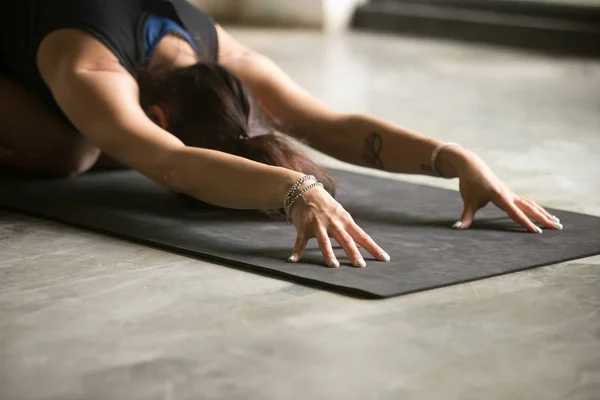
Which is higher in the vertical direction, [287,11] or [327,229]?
[287,11]

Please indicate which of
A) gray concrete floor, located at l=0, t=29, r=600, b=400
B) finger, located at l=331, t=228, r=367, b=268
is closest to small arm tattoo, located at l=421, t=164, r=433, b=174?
gray concrete floor, located at l=0, t=29, r=600, b=400

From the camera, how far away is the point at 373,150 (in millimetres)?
2736

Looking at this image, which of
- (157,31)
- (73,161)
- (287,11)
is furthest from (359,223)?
(287,11)

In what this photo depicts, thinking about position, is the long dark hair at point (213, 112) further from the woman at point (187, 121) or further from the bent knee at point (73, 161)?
the bent knee at point (73, 161)

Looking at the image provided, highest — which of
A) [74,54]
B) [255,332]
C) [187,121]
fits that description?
[74,54]

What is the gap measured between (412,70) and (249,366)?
4.38 metres

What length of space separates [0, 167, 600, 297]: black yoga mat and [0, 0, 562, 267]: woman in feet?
0.21

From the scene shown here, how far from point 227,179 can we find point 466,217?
0.56 m

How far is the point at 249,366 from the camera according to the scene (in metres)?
1.68

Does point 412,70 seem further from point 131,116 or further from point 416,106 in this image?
point 131,116

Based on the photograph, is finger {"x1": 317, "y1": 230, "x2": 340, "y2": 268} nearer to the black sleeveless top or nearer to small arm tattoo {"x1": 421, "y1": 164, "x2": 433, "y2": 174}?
small arm tattoo {"x1": 421, "y1": 164, "x2": 433, "y2": 174}

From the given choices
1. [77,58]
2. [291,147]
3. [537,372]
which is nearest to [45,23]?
[77,58]

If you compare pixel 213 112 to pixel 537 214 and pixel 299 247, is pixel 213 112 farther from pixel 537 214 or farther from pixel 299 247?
pixel 537 214

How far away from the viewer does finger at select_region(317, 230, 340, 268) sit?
213 centimetres
